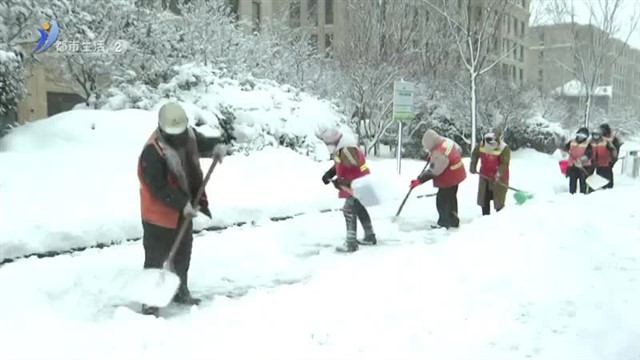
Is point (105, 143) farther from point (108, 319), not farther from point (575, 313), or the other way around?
point (575, 313)

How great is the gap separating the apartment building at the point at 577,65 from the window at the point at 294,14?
11.0 metres

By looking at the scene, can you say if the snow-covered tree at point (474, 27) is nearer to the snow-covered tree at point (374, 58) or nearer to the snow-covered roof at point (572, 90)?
the snow-covered tree at point (374, 58)

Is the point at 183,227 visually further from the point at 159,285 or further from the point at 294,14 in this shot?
the point at 294,14

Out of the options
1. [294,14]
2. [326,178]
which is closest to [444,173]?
[326,178]

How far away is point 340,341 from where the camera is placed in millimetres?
4246

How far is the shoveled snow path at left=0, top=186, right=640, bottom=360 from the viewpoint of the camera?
13.7 ft

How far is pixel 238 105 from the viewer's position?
45.4ft

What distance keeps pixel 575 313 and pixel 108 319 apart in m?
3.42

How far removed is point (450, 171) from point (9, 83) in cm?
683

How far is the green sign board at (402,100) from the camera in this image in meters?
14.3

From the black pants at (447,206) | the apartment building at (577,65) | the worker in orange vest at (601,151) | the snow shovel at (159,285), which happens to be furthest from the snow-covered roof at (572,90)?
the snow shovel at (159,285)

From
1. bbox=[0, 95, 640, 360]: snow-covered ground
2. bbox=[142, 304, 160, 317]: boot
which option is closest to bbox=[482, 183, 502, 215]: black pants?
bbox=[0, 95, 640, 360]: snow-covered ground

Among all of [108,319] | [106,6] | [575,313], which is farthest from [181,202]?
[106,6]

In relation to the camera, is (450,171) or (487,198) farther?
(487,198)
